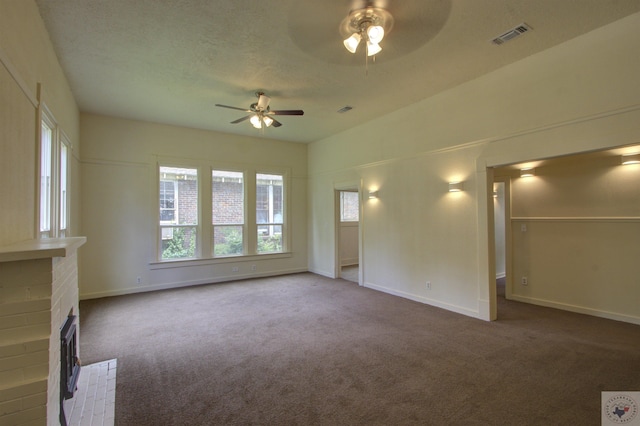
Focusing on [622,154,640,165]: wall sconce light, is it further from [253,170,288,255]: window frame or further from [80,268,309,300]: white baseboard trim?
[80,268,309,300]: white baseboard trim

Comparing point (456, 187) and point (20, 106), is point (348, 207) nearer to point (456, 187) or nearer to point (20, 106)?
point (456, 187)

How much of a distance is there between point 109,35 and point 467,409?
4.75 m

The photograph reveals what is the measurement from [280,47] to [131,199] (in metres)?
4.28

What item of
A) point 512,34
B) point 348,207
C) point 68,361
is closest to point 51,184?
point 68,361

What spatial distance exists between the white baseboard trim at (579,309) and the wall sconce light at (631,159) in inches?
80.6

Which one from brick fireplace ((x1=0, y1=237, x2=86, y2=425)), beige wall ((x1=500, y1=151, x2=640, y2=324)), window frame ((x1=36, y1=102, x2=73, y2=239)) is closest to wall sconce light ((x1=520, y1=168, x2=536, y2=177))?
beige wall ((x1=500, y1=151, x2=640, y2=324))

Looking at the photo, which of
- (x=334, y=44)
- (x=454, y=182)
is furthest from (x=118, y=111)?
(x=454, y=182)

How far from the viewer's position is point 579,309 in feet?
14.6

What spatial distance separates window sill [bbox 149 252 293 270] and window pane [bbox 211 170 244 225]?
795 millimetres

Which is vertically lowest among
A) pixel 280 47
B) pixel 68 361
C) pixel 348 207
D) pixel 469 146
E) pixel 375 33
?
pixel 68 361

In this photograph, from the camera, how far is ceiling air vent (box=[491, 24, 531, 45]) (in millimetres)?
3082

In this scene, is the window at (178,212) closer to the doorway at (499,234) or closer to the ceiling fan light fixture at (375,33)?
the ceiling fan light fixture at (375,33)

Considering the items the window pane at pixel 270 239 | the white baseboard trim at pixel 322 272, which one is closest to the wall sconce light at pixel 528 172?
the white baseboard trim at pixel 322 272

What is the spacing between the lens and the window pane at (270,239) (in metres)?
7.23
